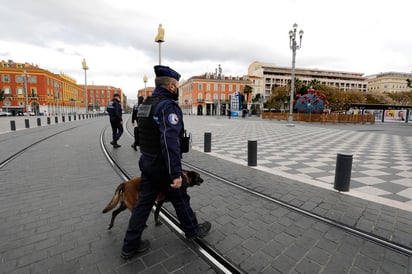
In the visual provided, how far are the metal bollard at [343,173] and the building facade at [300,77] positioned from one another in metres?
79.4

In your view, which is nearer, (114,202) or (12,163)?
(114,202)

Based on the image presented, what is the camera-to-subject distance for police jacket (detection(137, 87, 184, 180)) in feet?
6.48

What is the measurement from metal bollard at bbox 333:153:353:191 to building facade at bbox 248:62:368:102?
79386 mm

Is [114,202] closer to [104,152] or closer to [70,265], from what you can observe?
[70,265]

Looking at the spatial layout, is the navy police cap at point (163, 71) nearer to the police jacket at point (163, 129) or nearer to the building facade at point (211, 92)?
the police jacket at point (163, 129)

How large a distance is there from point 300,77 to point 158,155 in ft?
331

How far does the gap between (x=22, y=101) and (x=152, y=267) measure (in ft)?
246

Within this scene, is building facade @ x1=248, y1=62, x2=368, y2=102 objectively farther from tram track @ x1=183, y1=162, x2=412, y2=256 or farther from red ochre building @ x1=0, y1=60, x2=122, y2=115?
tram track @ x1=183, y1=162, x2=412, y2=256

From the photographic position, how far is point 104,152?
7.53 metres

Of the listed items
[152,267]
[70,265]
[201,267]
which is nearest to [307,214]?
[201,267]

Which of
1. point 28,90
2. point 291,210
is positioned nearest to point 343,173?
point 291,210

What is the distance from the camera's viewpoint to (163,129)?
6.47 ft

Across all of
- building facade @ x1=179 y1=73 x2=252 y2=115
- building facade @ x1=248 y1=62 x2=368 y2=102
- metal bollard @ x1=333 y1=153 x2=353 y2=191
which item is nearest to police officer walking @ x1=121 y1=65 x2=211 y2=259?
metal bollard @ x1=333 y1=153 x2=353 y2=191

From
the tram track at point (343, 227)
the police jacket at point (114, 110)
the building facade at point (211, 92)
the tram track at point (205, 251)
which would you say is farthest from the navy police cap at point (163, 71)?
the building facade at point (211, 92)
